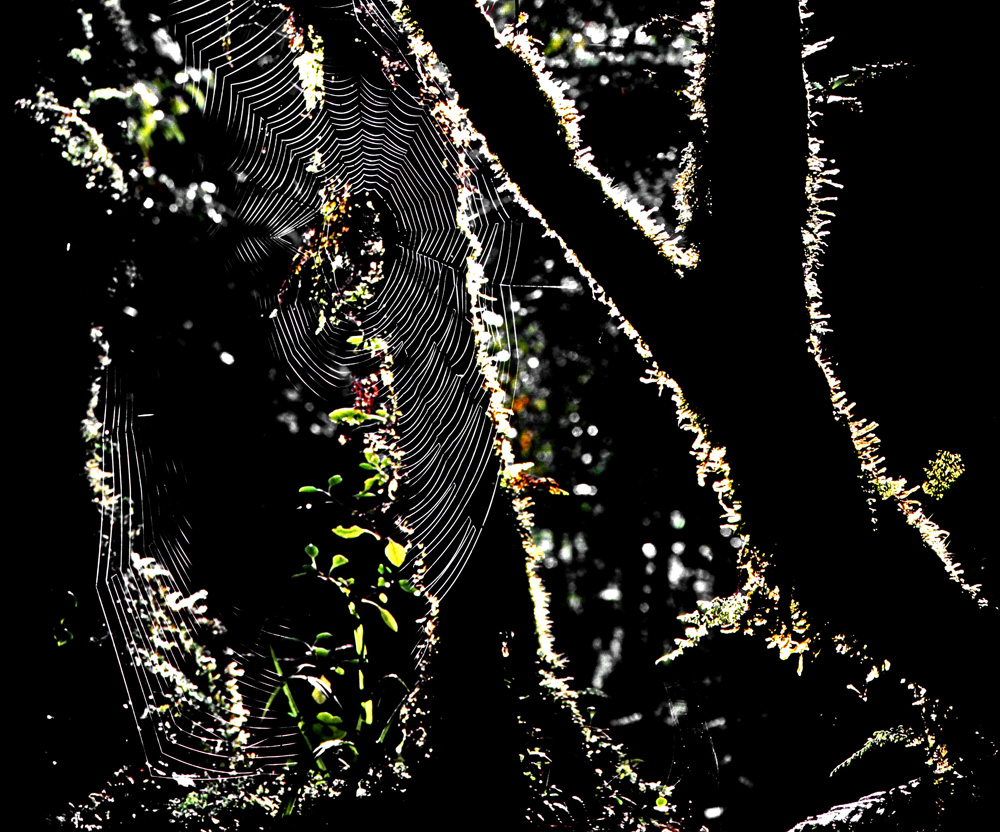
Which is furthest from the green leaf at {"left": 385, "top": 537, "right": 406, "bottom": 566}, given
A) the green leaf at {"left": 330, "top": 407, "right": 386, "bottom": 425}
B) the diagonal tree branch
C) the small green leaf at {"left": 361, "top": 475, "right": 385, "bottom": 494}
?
the diagonal tree branch

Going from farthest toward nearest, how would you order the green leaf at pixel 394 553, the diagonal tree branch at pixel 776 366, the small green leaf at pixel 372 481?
the small green leaf at pixel 372 481
the green leaf at pixel 394 553
the diagonal tree branch at pixel 776 366

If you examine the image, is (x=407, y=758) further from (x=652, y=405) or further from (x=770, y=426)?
(x=652, y=405)

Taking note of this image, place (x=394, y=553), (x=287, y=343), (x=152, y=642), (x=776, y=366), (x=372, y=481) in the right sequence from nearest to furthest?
(x=776, y=366)
(x=394, y=553)
(x=372, y=481)
(x=152, y=642)
(x=287, y=343)

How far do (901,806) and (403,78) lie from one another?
2.43 metres

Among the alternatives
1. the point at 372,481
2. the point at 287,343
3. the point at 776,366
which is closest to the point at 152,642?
the point at 372,481

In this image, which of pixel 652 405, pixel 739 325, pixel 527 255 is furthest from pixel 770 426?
pixel 527 255

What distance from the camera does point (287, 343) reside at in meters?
4.07

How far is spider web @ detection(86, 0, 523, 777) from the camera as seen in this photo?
2291 mm

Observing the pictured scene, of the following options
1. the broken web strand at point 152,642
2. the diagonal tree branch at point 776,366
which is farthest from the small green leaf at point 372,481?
the diagonal tree branch at point 776,366

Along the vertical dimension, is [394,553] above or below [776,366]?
above

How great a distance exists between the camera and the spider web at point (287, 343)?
2.29 metres

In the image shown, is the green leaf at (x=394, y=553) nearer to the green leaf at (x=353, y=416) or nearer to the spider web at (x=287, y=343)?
the spider web at (x=287, y=343)

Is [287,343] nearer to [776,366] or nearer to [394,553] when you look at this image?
[394,553]

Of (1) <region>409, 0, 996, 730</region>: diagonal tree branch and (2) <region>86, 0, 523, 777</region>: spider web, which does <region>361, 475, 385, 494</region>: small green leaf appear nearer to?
(2) <region>86, 0, 523, 777</region>: spider web
